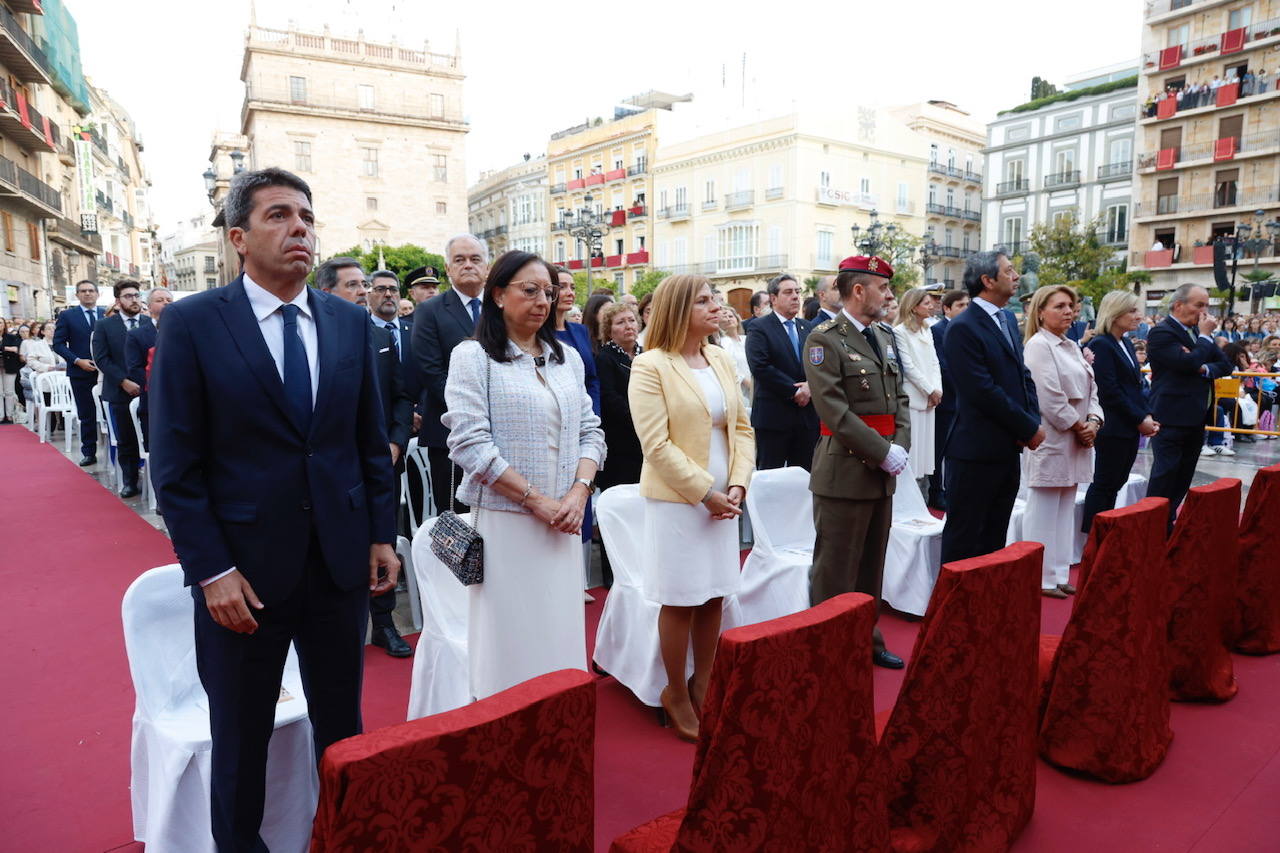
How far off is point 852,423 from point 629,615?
1.24 metres

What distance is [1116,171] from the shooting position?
117 ft

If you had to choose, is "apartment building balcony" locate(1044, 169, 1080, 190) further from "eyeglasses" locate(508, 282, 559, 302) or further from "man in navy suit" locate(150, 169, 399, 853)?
"man in navy suit" locate(150, 169, 399, 853)

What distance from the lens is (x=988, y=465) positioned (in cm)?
408

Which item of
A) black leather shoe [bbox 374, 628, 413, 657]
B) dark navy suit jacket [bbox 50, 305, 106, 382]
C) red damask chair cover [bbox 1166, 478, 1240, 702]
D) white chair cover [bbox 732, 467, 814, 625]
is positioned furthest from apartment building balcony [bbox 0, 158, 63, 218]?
red damask chair cover [bbox 1166, 478, 1240, 702]

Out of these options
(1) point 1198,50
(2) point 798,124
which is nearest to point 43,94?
(2) point 798,124

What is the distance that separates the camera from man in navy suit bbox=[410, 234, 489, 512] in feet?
12.7

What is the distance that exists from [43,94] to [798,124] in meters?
30.3

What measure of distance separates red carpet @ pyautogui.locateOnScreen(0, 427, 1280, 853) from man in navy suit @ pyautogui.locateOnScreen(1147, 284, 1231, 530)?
1.60 meters

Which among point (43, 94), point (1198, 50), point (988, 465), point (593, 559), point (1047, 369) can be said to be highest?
point (1198, 50)

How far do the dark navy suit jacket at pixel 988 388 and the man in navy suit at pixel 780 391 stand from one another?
1536 mm

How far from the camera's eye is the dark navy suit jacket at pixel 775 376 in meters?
5.65

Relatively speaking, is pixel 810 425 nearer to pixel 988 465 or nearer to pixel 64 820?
pixel 988 465

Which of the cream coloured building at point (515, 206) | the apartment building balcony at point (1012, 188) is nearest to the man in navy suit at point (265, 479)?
the apartment building balcony at point (1012, 188)

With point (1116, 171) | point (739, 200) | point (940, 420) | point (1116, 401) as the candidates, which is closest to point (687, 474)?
point (1116, 401)
